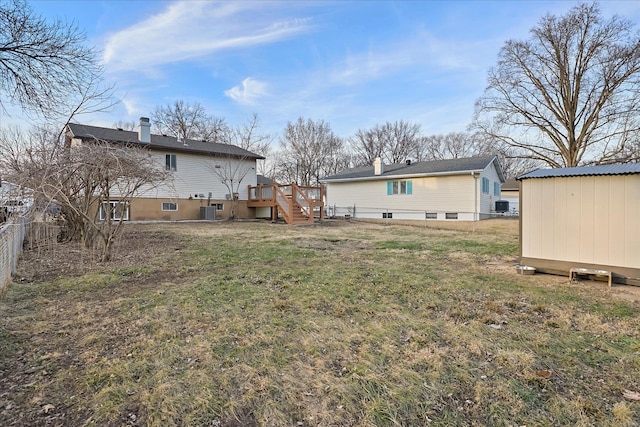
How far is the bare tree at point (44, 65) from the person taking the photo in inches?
297

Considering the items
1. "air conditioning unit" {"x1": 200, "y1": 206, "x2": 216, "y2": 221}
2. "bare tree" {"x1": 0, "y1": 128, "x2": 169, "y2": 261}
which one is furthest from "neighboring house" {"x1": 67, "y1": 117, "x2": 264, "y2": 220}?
"bare tree" {"x1": 0, "y1": 128, "x2": 169, "y2": 261}

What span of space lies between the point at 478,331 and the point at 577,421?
1305mm

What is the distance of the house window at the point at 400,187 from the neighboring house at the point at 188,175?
27.9 feet

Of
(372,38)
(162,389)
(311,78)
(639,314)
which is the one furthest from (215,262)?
(311,78)

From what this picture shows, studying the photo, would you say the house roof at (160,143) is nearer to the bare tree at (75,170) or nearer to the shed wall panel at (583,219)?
the bare tree at (75,170)

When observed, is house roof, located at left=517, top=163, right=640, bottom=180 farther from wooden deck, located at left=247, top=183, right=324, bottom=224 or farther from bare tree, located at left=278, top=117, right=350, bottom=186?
bare tree, located at left=278, top=117, right=350, bottom=186

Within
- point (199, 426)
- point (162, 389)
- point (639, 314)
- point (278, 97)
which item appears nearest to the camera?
point (199, 426)

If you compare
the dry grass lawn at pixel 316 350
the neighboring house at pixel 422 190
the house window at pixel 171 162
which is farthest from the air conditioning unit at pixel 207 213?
the dry grass lawn at pixel 316 350

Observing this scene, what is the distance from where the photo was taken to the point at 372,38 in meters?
14.2

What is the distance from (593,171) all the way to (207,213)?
1729cm

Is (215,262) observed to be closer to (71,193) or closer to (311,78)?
(71,193)

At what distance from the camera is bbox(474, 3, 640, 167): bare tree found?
17.2 m

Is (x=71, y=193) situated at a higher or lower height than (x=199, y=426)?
higher

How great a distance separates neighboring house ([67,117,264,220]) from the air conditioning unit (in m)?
0.27
